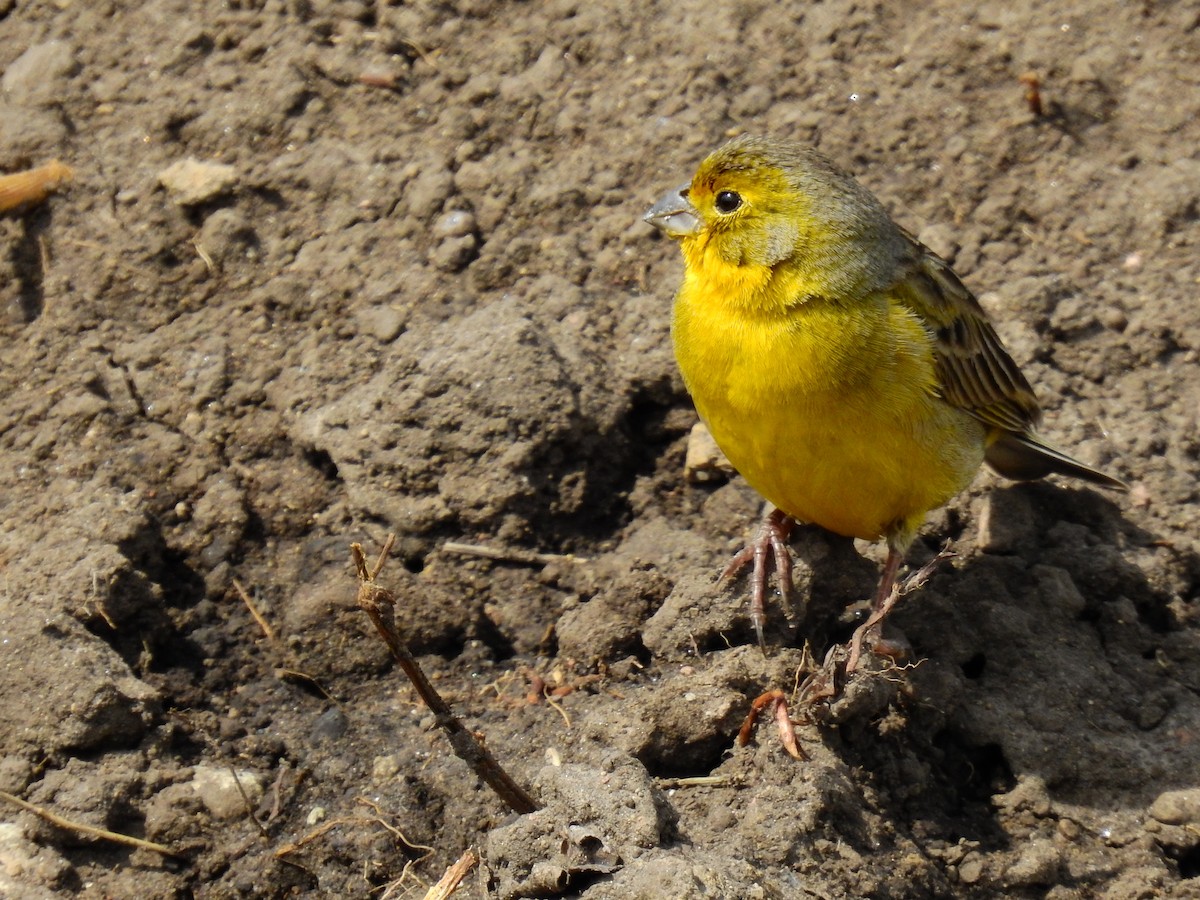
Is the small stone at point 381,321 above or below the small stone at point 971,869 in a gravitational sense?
above

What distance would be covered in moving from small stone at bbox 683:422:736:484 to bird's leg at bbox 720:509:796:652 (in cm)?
48

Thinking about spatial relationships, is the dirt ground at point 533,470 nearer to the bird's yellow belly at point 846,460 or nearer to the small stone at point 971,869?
the small stone at point 971,869

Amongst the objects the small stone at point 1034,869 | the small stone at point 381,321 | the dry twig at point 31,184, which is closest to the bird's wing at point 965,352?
the small stone at point 1034,869

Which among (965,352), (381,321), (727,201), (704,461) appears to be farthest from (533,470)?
(965,352)

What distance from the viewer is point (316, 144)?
625cm

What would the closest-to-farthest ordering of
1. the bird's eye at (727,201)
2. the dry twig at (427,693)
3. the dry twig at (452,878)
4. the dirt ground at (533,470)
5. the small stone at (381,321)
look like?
1. the dry twig at (427,693)
2. the dry twig at (452,878)
3. the dirt ground at (533,470)
4. the bird's eye at (727,201)
5. the small stone at (381,321)

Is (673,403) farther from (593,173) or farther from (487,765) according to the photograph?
(487,765)

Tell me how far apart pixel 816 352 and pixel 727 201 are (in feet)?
2.30

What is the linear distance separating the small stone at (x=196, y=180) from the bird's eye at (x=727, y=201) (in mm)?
2382

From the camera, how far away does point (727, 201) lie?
482cm

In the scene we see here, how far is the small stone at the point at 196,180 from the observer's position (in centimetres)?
595

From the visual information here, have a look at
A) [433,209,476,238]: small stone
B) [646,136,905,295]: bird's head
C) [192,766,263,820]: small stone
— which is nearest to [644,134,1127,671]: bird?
[646,136,905,295]: bird's head

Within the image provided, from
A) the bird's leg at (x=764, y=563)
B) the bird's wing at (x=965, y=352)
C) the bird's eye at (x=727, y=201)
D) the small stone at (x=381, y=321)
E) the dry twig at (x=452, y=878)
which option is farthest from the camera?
the small stone at (x=381, y=321)

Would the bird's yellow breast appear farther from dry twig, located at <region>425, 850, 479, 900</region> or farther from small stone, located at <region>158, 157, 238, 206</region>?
small stone, located at <region>158, 157, 238, 206</region>
